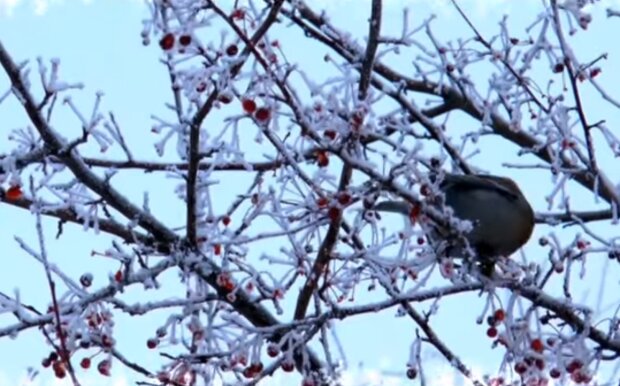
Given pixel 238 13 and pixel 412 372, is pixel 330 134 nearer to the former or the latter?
pixel 238 13

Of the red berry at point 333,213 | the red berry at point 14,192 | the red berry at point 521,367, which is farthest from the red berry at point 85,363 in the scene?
the red berry at point 521,367

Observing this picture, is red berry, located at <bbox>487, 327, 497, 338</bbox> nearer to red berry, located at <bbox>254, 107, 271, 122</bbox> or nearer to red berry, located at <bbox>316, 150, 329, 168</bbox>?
red berry, located at <bbox>316, 150, 329, 168</bbox>

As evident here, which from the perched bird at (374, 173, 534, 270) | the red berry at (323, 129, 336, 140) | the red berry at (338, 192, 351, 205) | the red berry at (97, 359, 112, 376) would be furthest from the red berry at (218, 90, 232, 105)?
the red berry at (97, 359, 112, 376)

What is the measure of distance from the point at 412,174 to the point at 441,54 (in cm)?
167

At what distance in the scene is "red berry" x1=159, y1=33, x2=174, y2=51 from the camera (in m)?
3.26

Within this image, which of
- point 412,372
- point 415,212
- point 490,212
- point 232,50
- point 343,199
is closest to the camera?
point 415,212

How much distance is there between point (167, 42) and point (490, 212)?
1.28 metres

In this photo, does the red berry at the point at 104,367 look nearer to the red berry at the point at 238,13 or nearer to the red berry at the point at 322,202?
the red berry at the point at 322,202

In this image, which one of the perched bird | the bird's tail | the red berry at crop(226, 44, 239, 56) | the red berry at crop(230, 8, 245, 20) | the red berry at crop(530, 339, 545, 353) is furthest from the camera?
the perched bird

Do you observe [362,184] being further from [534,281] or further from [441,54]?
[441,54]

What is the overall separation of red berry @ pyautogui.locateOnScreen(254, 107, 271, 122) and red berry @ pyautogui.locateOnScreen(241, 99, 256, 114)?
2 cm

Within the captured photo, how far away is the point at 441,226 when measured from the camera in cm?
317

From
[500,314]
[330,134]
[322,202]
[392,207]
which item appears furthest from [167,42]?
[500,314]

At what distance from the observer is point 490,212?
3998mm
